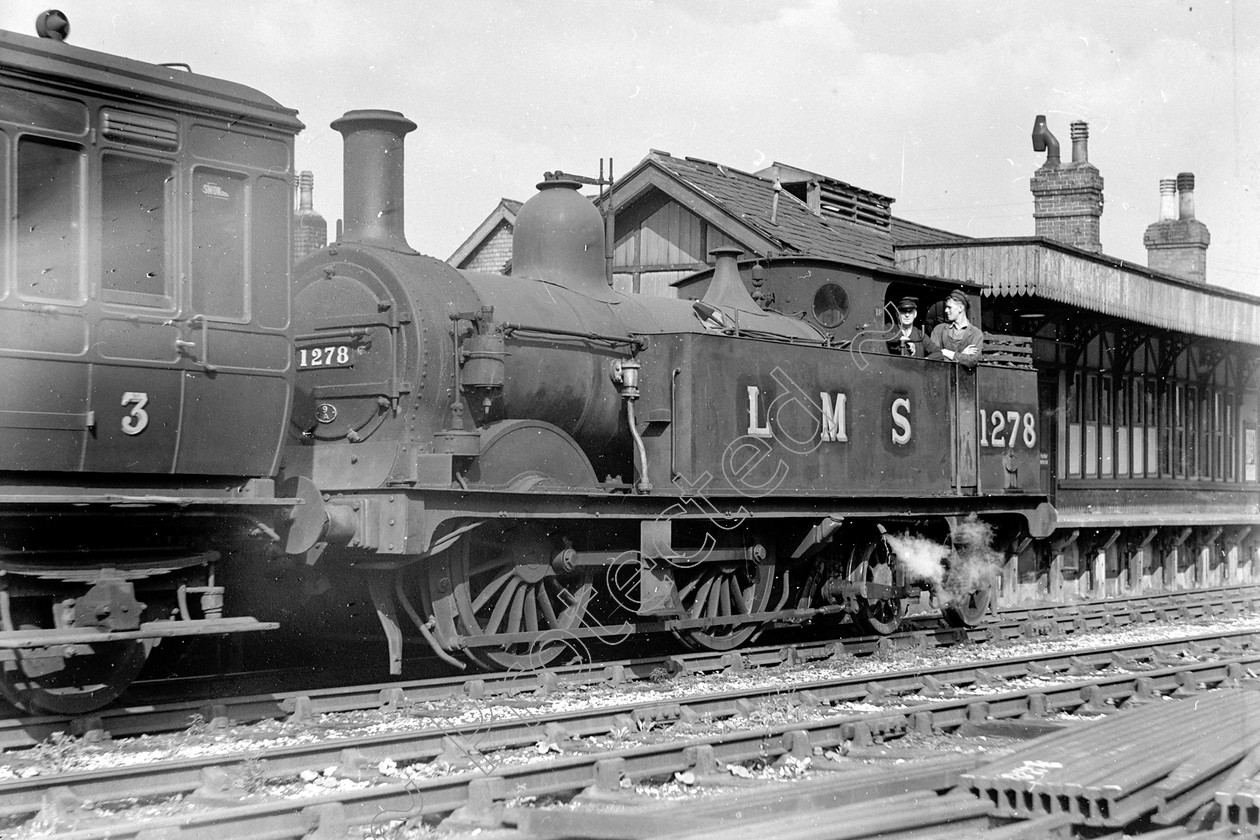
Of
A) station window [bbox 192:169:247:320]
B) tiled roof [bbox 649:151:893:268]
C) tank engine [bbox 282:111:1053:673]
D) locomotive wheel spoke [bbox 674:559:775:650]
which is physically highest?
tiled roof [bbox 649:151:893:268]

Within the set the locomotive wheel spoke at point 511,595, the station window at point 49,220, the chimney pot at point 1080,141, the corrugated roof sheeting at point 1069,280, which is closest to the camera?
the station window at point 49,220

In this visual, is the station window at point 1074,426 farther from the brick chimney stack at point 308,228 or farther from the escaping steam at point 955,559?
the brick chimney stack at point 308,228

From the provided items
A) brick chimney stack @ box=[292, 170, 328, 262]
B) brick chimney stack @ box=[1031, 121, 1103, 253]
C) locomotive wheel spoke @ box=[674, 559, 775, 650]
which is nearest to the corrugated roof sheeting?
brick chimney stack @ box=[1031, 121, 1103, 253]

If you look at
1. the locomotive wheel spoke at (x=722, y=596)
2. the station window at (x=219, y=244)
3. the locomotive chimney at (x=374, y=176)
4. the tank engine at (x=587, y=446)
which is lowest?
the locomotive wheel spoke at (x=722, y=596)

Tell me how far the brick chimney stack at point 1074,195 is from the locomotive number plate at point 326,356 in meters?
15.2

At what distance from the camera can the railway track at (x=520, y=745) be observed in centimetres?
542

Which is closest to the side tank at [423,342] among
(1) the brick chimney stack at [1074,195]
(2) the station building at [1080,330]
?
(2) the station building at [1080,330]

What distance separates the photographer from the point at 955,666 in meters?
9.64

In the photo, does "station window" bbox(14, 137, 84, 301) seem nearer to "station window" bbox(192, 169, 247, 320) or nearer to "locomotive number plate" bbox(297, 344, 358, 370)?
"station window" bbox(192, 169, 247, 320)

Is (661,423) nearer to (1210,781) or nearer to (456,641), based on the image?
(456,641)

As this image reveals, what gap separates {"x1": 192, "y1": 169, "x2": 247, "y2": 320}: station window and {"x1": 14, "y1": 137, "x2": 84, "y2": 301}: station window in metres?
0.62

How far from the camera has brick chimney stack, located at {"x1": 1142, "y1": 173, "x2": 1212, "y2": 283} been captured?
26172 millimetres

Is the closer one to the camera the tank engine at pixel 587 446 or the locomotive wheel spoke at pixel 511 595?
the tank engine at pixel 587 446

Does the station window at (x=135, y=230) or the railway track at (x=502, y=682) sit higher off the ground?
the station window at (x=135, y=230)
